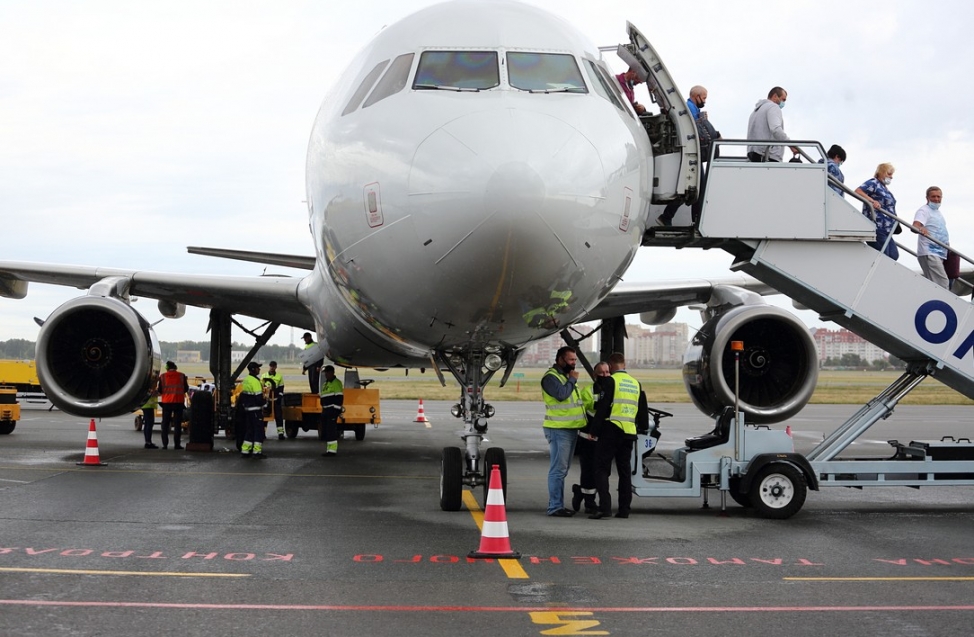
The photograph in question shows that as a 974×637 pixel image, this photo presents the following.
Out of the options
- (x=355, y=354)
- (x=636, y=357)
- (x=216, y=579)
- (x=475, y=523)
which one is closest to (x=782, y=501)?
(x=475, y=523)

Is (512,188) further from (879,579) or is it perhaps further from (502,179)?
(879,579)

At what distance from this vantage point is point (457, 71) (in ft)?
27.1

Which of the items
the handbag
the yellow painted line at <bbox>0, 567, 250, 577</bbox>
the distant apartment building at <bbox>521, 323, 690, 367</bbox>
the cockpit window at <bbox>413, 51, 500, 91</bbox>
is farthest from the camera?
the distant apartment building at <bbox>521, 323, 690, 367</bbox>

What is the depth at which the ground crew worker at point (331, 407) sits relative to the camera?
16312mm

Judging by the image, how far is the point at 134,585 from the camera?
6.30m

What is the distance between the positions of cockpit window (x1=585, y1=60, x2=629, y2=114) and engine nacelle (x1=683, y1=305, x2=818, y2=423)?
493 centimetres

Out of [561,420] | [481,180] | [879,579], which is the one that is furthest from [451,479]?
[879,579]

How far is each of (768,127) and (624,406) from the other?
11.2 feet

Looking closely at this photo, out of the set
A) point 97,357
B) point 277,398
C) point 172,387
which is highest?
point 97,357

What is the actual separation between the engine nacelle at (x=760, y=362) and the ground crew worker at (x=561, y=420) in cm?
325

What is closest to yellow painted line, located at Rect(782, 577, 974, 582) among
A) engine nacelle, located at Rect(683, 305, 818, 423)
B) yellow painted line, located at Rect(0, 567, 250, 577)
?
yellow painted line, located at Rect(0, 567, 250, 577)

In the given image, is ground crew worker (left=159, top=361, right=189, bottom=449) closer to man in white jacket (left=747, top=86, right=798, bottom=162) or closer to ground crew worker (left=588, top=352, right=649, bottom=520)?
ground crew worker (left=588, top=352, right=649, bottom=520)

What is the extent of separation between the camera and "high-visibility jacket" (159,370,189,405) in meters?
17.4

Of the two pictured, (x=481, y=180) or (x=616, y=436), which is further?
(x=616, y=436)
